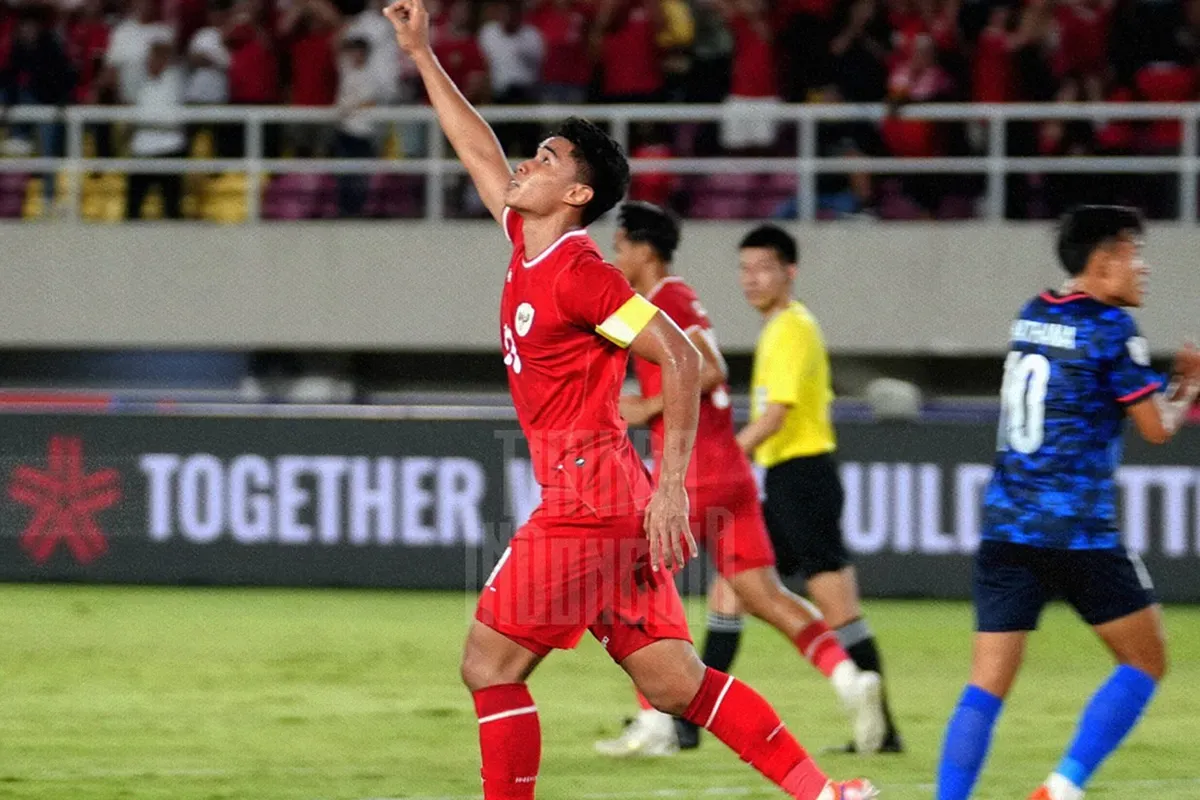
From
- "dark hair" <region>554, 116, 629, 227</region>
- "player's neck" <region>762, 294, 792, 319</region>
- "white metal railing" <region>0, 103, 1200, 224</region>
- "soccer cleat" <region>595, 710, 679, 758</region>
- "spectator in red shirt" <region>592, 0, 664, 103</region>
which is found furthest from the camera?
"spectator in red shirt" <region>592, 0, 664, 103</region>

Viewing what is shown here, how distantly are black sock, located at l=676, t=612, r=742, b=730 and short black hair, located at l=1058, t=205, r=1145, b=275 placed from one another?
8.80ft

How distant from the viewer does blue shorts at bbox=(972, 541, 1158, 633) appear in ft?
21.3

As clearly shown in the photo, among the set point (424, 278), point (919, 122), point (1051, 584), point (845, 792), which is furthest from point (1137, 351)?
point (424, 278)

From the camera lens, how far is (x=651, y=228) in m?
8.55

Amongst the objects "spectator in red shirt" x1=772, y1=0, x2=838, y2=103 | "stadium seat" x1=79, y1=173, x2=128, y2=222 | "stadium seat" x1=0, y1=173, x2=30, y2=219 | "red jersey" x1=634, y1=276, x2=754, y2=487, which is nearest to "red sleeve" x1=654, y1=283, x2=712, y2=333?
"red jersey" x1=634, y1=276, x2=754, y2=487

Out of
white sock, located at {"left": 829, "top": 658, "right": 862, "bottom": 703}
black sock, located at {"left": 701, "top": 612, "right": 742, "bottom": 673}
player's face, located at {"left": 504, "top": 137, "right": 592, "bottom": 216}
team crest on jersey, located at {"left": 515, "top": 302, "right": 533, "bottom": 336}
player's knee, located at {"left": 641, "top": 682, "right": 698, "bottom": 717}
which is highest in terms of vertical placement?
player's face, located at {"left": 504, "top": 137, "right": 592, "bottom": 216}

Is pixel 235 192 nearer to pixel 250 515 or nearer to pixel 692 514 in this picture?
pixel 250 515

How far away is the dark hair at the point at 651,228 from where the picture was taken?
28.0 ft

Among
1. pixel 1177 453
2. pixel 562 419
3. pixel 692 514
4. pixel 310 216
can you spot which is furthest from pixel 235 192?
pixel 562 419

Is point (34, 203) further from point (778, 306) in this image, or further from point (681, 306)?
point (681, 306)

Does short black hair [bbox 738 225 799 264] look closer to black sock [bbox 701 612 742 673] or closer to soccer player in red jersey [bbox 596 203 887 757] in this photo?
soccer player in red jersey [bbox 596 203 887 757]

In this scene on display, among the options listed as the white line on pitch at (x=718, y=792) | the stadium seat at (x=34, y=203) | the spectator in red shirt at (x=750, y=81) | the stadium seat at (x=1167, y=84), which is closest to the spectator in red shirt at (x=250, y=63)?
the stadium seat at (x=34, y=203)

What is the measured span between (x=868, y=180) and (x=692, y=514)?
399 inches

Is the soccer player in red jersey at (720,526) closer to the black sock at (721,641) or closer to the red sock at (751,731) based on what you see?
the black sock at (721,641)
